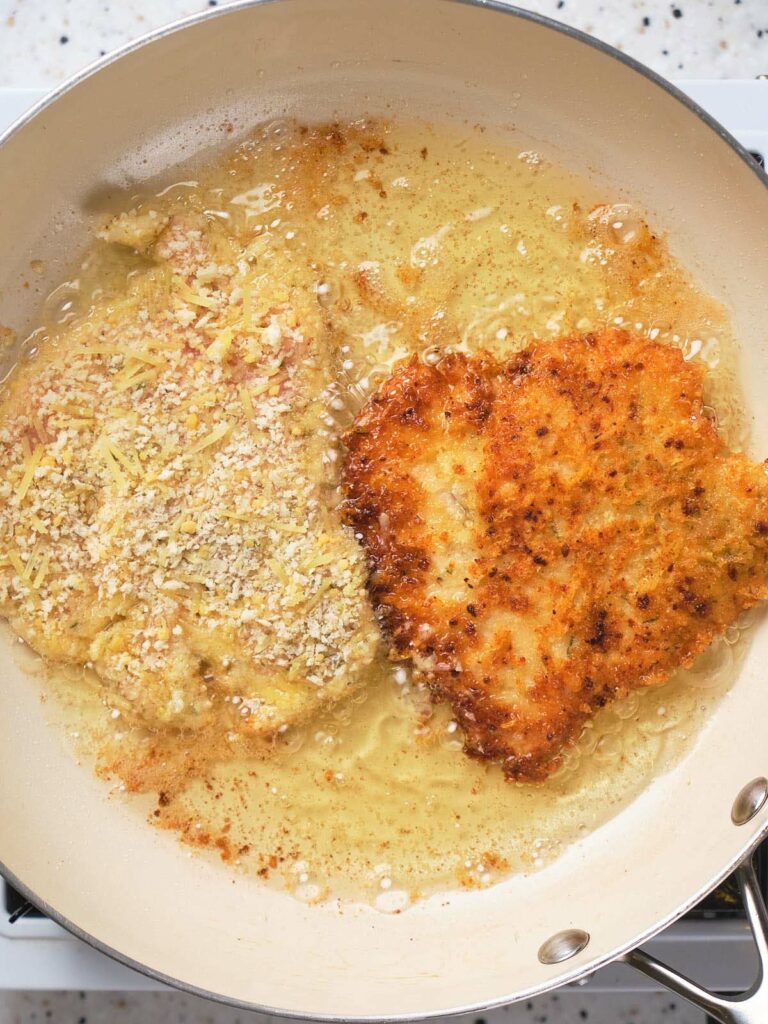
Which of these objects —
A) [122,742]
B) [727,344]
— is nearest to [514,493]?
[727,344]

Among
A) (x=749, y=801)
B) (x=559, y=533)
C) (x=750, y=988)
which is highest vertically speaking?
(x=559, y=533)

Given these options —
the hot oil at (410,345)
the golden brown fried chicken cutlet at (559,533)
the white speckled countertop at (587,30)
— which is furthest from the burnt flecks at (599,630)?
the white speckled countertop at (587,30)

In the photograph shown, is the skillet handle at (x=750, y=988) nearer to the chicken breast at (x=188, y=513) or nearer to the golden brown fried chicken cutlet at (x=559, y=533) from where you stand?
the golden brown fried chicken cutlet at (x=559, y=533)

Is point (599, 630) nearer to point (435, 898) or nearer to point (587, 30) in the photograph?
point (435, 898)

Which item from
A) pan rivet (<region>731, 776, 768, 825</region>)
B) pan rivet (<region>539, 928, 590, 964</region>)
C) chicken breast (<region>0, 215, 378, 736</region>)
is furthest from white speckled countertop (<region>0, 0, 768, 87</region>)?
pan rivet (<region>539, 928, 590, 964</region>)

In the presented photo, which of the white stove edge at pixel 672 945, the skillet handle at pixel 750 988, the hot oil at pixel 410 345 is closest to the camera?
the skillet handle at pixel 750 988

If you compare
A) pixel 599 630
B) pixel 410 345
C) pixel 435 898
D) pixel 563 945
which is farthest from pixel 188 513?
pixel 563 945
